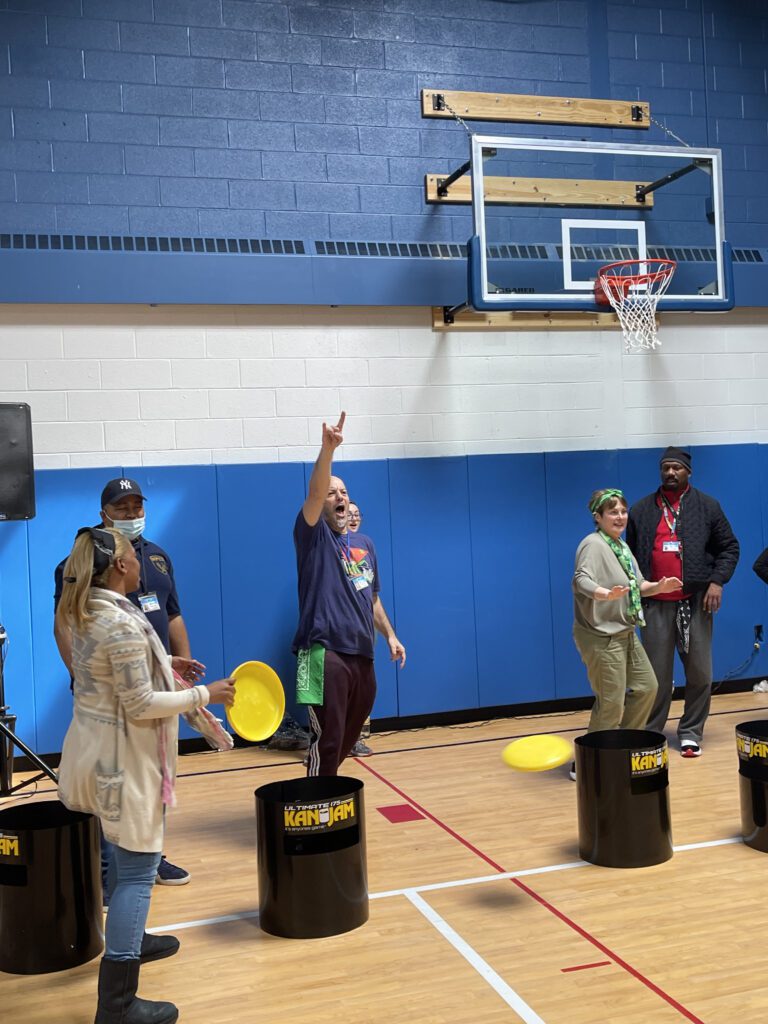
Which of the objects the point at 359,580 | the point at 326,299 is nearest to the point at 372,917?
the point at 359,580

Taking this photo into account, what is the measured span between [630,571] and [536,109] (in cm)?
412

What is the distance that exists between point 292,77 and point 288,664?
4.23 metres

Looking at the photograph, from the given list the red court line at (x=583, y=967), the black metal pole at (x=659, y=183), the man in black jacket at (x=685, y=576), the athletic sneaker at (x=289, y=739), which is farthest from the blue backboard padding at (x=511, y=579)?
the red court line at (x=583, y=967)

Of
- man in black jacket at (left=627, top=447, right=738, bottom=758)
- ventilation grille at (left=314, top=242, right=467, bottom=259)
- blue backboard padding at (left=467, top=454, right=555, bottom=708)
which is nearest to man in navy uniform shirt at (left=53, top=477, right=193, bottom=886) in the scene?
man in black jacket at (left=627, top=447, right=738, bottom=758)

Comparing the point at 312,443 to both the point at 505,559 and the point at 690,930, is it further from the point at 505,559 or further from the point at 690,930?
the point at 690,930

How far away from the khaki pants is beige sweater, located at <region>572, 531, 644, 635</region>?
0.16 feet

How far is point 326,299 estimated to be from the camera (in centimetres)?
730

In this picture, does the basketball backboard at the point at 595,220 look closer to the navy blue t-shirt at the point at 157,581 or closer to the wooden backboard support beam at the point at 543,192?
the wooden backboard support beam at the point at 543,192

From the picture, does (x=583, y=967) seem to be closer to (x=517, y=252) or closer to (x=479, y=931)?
(x=479, y=931)

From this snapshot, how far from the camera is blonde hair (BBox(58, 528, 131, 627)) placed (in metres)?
3.02

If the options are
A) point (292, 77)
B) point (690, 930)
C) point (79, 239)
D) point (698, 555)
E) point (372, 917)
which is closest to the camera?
point (690, 930)

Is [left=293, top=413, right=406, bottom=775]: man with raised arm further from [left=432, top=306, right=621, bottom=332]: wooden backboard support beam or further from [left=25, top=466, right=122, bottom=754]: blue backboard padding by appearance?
[left=432, top=306, right=621, bottom=332]: wooden backboard support beam

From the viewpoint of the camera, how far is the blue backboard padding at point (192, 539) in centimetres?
694

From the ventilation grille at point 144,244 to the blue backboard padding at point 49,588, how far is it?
153 cm
